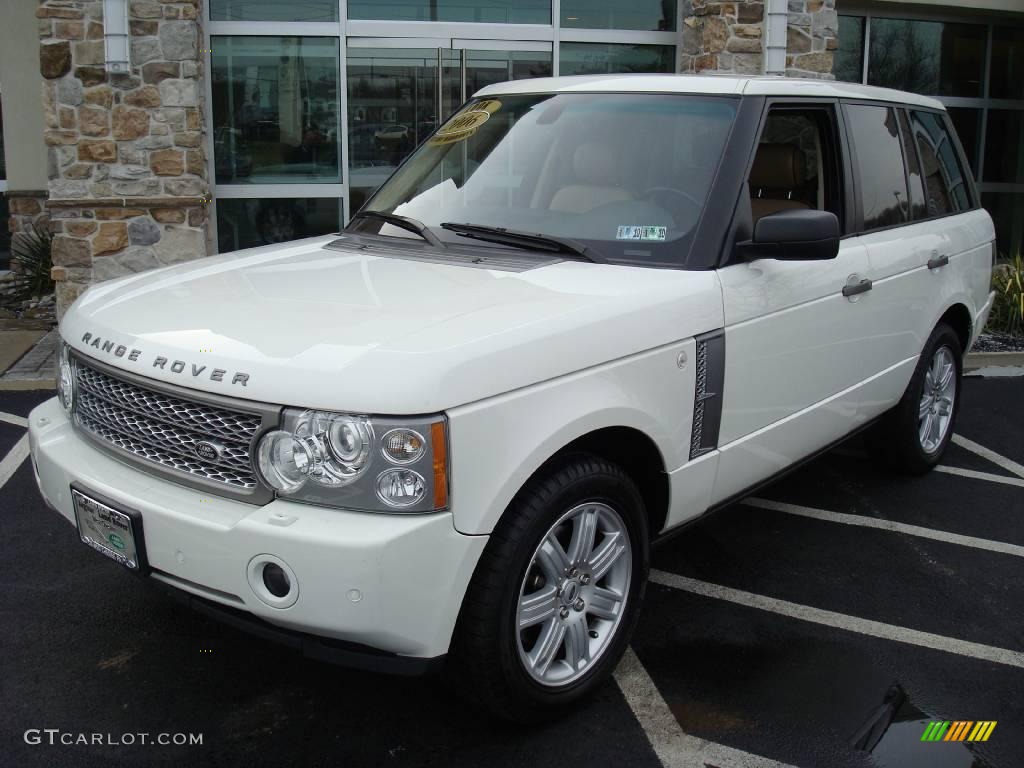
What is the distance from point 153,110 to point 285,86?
4.73 ft

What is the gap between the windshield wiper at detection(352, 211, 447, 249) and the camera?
3986 mm

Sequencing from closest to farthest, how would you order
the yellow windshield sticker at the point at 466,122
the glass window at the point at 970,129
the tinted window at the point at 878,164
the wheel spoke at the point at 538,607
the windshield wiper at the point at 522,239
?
the wheel spoke at the point at 538,607 < the windshield wiper at the point at 522,239 < the yellow windshield sticker at the point at 466,122 < the tinted window at the point at 878,164 < the glass window at the point at 970,129

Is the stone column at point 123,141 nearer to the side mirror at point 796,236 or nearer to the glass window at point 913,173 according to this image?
the glass window at point 913,173

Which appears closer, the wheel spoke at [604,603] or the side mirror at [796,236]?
the wheel spoke at [604,603]

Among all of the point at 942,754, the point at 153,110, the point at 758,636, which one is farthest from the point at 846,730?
the point at 153,110

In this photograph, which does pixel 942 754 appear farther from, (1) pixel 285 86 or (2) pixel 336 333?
(1) pixel 285 86

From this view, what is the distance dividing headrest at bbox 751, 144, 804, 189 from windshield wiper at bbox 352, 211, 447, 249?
135cm

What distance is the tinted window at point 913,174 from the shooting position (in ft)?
16.6

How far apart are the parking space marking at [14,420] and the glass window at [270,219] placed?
3.70m

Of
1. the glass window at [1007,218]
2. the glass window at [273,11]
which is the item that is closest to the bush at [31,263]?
the glass window at [273,11]

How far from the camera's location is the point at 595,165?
13.1 feet

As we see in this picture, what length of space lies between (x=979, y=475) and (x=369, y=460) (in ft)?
14.3

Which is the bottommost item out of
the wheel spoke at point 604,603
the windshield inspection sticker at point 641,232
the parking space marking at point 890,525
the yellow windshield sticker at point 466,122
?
the parking space marking at point 890,525

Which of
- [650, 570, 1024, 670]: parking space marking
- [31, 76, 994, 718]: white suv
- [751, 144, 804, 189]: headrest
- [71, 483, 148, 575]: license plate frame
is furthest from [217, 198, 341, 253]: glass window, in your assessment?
[71, 483, 148, 575]: license plate frame
